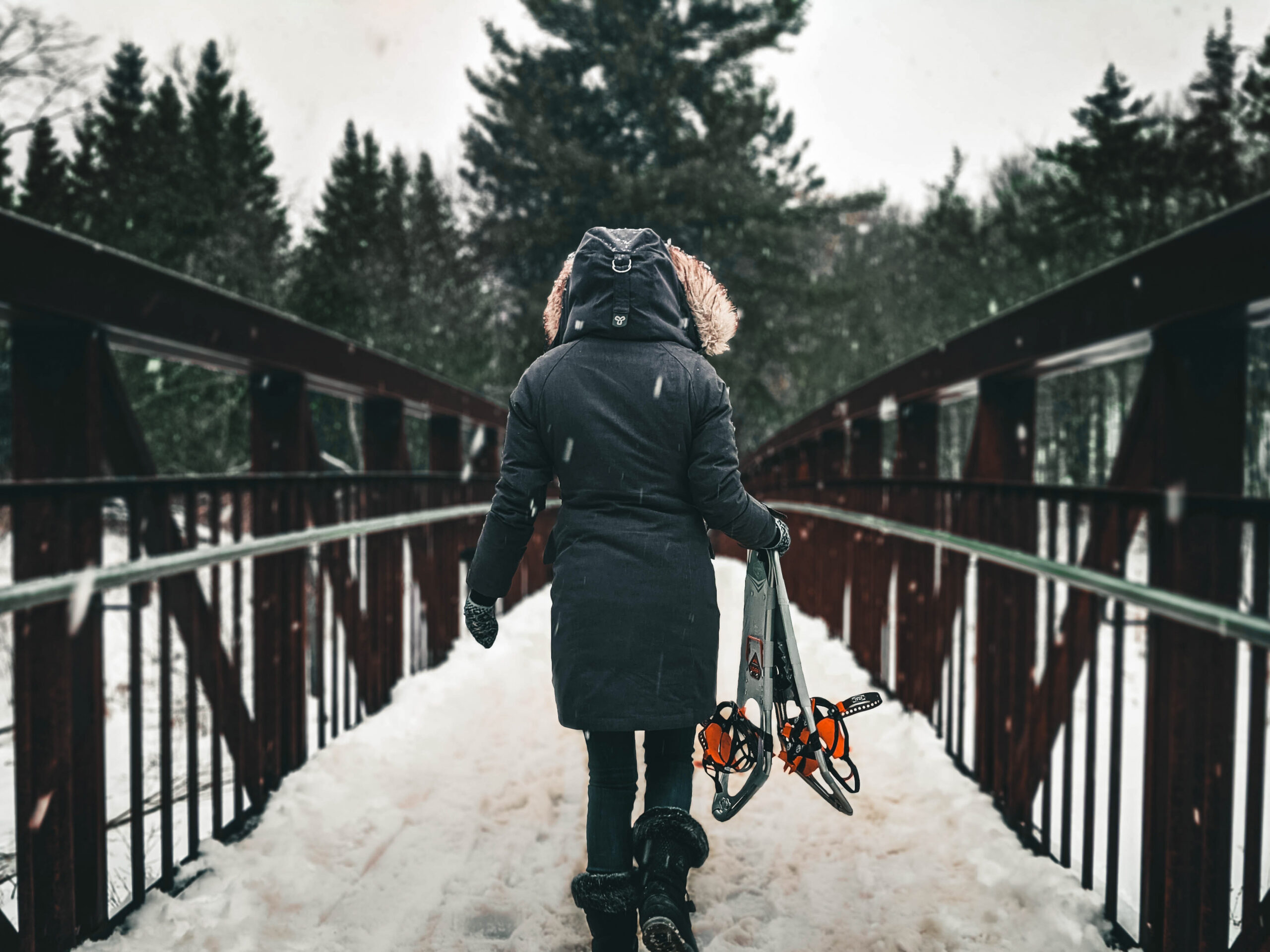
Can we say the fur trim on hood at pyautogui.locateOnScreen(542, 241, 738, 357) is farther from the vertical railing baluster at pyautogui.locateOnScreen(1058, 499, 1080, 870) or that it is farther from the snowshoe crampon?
the vertical railing baluster at pyautogui.locateOnScreen(1058, 499, 1080, 870)

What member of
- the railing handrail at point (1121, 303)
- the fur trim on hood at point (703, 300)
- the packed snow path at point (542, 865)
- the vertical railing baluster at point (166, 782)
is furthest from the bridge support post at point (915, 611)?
the vertical railing baluster at point (166, 782)

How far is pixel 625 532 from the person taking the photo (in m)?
2.29

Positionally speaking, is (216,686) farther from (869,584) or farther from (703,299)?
(869,584)

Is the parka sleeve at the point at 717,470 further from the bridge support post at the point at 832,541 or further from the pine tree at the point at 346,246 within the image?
the pine tree at the point at 346,246

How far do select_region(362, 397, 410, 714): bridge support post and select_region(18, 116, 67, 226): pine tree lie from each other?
454 inches

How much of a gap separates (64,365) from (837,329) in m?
30.7

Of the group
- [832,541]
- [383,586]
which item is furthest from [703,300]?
[832,541]

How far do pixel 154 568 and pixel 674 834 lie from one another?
5.03 ft

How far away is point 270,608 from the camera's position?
372cm

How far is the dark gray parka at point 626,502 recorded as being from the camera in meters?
2.27

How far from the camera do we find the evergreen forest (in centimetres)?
1695

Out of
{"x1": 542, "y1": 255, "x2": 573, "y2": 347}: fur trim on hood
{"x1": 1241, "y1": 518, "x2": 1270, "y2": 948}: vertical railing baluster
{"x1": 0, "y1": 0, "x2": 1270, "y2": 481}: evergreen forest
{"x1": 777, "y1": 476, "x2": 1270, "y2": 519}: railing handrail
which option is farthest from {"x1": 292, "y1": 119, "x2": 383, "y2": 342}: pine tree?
{"x1": 1241, "y1": 518, "x2": 1270, "y2": 948}: vertical railing baluster

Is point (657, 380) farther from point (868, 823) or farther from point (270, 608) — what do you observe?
point (270, 608)

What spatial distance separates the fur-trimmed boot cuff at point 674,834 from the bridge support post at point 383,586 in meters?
2.77
